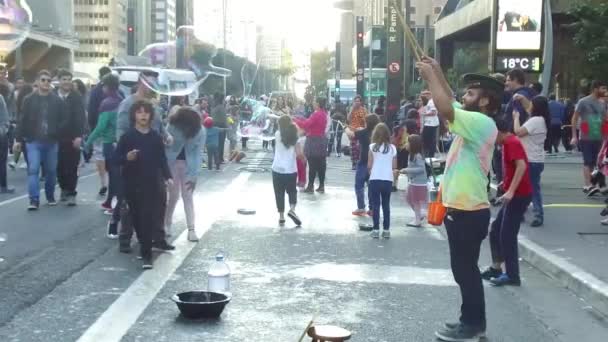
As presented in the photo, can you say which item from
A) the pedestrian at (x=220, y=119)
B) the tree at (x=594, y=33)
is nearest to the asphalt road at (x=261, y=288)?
the pedestrian at (x=220, y=119)

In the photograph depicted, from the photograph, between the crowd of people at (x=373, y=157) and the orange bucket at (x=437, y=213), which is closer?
the crowd of people at (x=373, y=157)

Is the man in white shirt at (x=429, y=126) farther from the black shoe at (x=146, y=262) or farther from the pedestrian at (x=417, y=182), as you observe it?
the black shoe at (x=146, y=262)

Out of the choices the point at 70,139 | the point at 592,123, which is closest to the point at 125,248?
the point at 70,139

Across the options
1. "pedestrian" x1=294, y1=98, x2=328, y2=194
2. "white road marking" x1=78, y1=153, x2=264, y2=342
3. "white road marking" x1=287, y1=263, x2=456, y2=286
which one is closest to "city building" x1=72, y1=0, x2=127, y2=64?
"pedestrian" x1=294, y1=98, x2=328, y2=194

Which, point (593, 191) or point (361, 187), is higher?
point (361, 187)

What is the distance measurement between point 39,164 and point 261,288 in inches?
235

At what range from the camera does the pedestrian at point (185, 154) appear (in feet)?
33.1

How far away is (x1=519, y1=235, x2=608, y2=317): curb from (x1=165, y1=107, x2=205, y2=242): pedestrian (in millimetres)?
3790

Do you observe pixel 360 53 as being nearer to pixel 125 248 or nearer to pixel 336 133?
pixel 336 133

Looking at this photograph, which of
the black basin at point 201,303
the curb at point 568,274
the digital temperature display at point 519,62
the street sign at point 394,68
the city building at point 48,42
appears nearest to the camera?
the black basin at point 201,303

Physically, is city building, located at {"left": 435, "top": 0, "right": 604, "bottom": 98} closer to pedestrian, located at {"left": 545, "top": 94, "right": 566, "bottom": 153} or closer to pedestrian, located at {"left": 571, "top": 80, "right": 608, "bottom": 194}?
pedestrian, located at {"left": 545, "top": 94, "right": 566, "bottom": 153}

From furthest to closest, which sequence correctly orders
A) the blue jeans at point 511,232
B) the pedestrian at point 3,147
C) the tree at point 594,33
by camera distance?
the tree at point 594,33
the pedestrian at point 3,147
the blue jeans at point 511,232

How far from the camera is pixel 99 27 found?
591 feet

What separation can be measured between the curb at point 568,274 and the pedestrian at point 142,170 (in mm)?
3969
